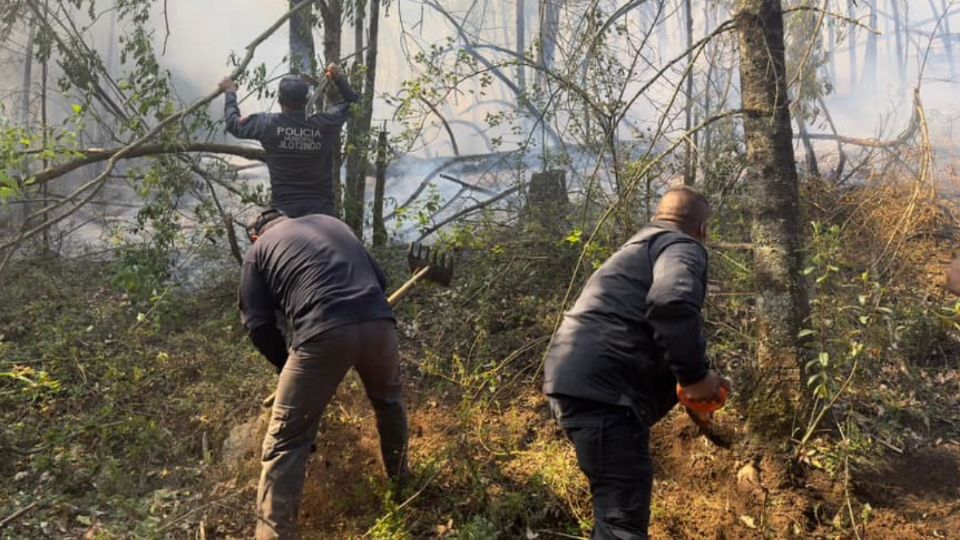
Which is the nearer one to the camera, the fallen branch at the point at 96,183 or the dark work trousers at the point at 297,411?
the dark work trousers at the point at 297,411

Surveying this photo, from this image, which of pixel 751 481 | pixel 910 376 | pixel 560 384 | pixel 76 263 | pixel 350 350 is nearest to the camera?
pixel 560 384

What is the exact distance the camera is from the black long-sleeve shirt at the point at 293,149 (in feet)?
14.6

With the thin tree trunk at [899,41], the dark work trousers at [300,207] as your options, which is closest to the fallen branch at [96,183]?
the dark work trousers at [300,207]

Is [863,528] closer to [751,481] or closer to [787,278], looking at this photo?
[751,481]

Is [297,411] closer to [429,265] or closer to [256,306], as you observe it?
[256,306]

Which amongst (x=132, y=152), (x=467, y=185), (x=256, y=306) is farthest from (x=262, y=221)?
(x=467, y=185)

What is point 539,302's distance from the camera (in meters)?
5.54

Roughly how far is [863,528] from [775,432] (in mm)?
554

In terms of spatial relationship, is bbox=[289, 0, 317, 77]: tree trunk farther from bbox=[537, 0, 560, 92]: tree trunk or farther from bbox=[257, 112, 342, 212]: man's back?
bbox=[257, 112, 342, 212]: man's back

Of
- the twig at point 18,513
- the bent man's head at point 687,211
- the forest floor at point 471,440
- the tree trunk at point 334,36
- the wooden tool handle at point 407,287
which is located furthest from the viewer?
the tree trunk at point 334,36

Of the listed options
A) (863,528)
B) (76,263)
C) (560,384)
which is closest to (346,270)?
(560,384)

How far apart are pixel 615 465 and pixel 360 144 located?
479cm

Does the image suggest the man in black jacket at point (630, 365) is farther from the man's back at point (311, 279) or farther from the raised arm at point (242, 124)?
the raised arm at point (242, 124)

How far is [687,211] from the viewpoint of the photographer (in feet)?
9.25
